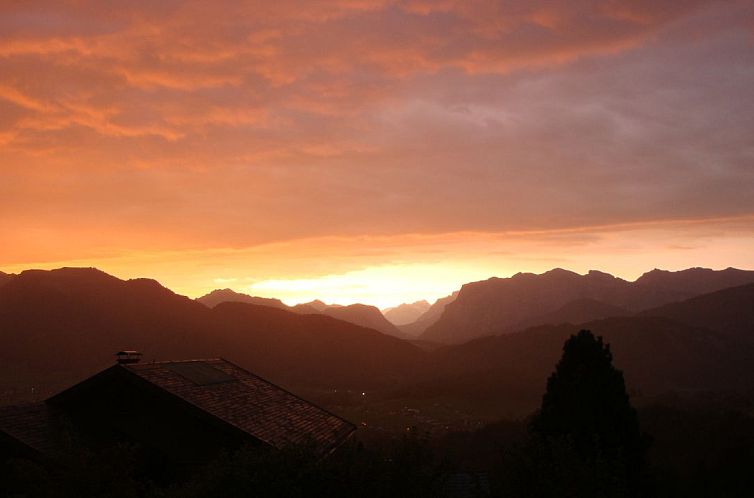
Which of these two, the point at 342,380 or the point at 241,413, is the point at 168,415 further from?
the point at 342,380

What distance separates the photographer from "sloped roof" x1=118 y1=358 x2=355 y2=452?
1764cm

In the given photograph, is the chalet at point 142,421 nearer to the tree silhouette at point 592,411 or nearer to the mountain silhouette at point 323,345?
the tree silhouette at point 592,411

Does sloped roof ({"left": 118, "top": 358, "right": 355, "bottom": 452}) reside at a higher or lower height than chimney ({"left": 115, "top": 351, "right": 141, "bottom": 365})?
lower

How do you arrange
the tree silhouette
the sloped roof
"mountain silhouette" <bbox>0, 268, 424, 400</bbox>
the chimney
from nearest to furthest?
1. the sloped roof
2. the chimney
3. the tree silhouette
4. "mountain silhouette" <bbox>0, 268, 424, 400</bbox>

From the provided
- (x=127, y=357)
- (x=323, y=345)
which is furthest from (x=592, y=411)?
(x=323, y=345)

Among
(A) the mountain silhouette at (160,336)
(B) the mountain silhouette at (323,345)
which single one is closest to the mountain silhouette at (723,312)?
(B) the mountain silhouette at (323,345)

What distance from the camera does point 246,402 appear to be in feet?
67.7

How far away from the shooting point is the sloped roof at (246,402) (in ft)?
57.9

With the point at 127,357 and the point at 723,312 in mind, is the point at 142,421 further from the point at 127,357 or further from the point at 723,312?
the point at 723,312

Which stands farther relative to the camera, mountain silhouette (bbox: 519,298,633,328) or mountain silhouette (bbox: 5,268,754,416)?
mountain silhouette (bbox: 519,298,633,328)

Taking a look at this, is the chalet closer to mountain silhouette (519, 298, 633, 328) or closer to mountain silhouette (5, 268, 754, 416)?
mountain silhouette (5, 268, 754, 416)

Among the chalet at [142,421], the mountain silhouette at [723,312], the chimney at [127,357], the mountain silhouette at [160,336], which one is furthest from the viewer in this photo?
the mountain silhouette at [723,312]

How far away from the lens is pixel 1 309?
111875 millimetres

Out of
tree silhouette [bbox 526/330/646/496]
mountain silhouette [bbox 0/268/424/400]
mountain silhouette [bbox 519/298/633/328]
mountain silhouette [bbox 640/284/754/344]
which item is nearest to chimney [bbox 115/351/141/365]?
tree silhouette [bbox 526/330/646/496]
